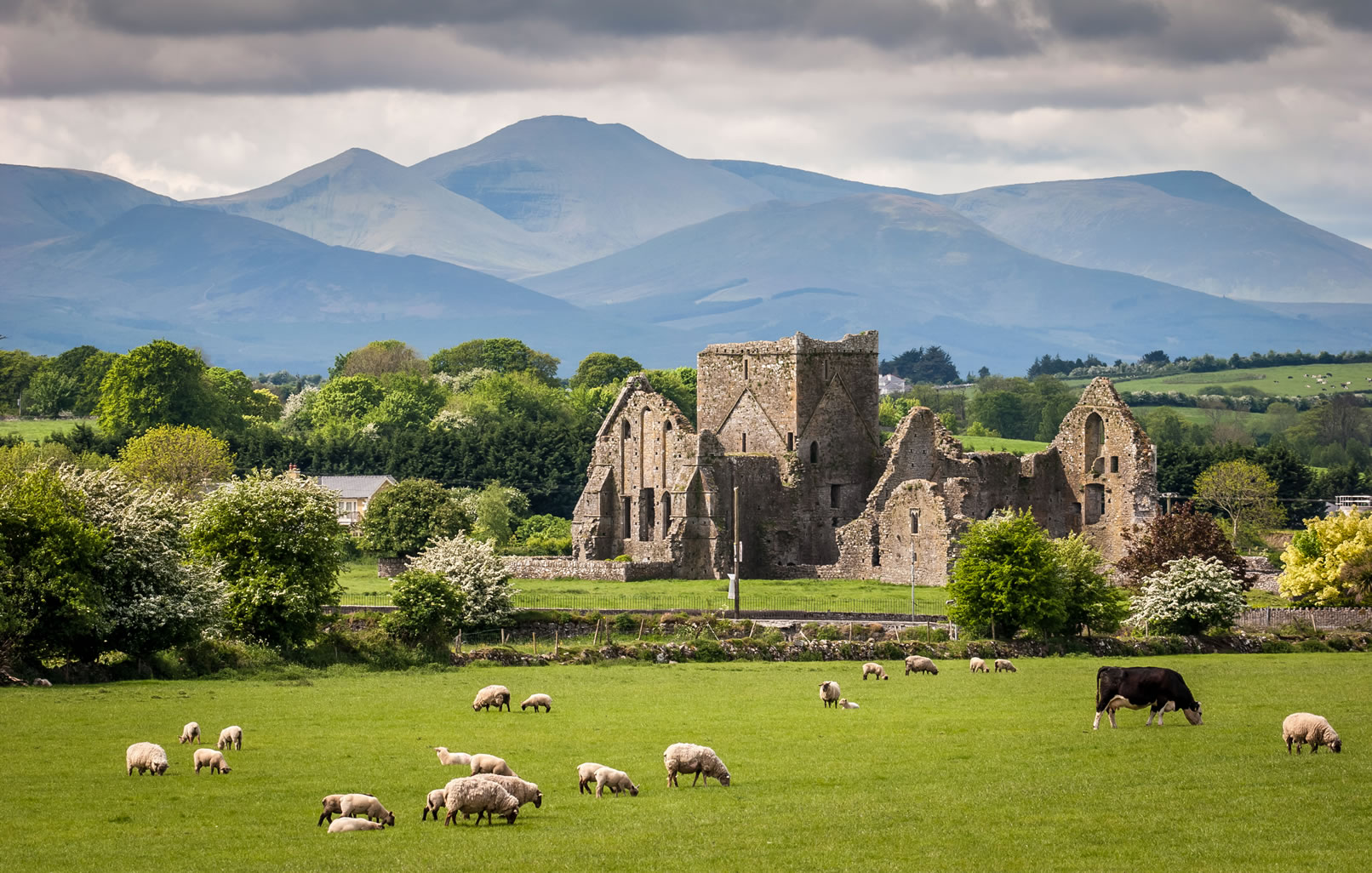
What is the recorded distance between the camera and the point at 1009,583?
55.3 meters

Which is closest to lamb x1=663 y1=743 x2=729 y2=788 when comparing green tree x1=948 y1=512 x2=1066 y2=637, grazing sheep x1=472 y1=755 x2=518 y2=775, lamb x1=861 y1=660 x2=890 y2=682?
grazing sheep x1=472 y1=755 x2=518 y2=775

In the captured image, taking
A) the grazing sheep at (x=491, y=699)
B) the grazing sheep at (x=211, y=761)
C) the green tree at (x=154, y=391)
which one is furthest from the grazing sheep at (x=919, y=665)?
the green tree at (x=154, y=391)

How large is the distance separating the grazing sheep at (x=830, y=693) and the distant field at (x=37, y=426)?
98.0 metres

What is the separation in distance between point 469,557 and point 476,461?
58.6 metres

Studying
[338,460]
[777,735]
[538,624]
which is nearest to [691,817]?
[777,735]

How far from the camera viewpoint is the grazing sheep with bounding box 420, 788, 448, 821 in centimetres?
2584

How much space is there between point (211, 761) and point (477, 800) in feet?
22.6

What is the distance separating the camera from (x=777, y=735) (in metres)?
34.8

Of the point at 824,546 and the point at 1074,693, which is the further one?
the point at 824,546

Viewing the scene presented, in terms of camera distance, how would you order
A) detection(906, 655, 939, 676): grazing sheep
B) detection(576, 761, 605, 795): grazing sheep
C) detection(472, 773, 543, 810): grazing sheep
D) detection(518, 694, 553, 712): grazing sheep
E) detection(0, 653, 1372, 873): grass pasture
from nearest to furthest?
detection(0, 653, 1372, 873): grass pasture, detection(472, 773, 543, 810): grazing sheep, detection(576, 761, 605, 795): grazing sheep, detection(518, 694, 553, 712): grazing sheep, detection(906, 655, 939, 676): grazing sheep

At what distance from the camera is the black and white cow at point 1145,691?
3462 centimetres

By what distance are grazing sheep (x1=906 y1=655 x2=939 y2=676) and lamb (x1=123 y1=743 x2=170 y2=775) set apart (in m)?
24.1

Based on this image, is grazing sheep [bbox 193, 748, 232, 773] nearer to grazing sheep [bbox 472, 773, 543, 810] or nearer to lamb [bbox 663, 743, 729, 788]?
grazing sheep [bbox 472, 773, 543, 810]

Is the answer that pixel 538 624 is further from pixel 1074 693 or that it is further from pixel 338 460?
pixel 338 460
